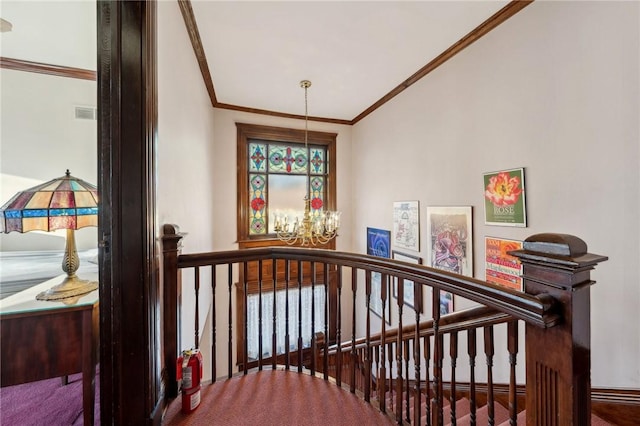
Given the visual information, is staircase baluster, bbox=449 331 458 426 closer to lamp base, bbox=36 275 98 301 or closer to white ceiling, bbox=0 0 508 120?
lamp base, bbox=36 275 98 301

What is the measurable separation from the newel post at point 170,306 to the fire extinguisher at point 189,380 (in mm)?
60

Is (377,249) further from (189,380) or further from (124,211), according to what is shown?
(124,211)

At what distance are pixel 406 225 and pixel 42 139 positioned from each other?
10.8 ft

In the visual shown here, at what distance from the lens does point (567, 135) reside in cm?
167

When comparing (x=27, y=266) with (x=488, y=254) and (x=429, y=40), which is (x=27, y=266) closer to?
(x=488, y=254)

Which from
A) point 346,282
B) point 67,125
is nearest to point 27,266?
point 67,125

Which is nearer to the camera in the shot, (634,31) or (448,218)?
(634,31)

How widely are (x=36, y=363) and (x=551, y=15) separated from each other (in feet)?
11.2

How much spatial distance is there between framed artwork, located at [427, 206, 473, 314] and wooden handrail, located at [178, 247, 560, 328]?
1.53 m

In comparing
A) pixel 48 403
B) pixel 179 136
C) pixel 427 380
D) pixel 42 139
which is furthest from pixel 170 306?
pixel 427 380

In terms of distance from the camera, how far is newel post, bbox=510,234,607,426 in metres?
0.73

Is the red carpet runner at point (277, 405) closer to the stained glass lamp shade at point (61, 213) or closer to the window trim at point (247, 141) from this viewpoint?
the stained glass lamp shade at point (61, 213)

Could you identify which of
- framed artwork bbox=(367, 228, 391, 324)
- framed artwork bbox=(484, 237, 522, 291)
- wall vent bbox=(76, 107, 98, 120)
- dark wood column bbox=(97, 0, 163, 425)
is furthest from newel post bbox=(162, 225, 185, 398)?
framed artwork bbox=(367, 228, 391, 324)

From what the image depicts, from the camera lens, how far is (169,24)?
1617mm
